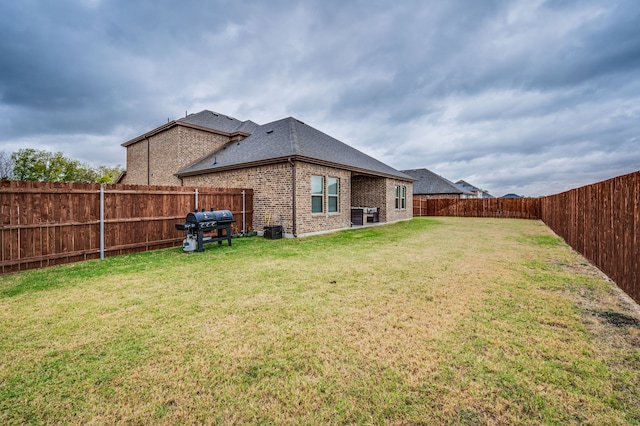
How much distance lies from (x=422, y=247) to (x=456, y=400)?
6.79 meters

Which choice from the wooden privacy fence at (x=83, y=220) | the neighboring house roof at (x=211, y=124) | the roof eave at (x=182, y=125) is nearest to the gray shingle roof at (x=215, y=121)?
the neighboring house roof at (x=211, y=124)

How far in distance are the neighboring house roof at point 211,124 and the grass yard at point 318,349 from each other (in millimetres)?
14300

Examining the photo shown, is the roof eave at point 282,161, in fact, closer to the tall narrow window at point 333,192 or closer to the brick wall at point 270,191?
the brick wall at point 270,191

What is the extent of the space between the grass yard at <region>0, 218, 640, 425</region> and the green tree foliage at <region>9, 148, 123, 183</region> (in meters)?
35.2

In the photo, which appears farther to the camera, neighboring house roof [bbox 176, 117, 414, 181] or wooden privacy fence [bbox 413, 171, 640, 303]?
neighboring house roof [bbox 176, 117, 414, 181]

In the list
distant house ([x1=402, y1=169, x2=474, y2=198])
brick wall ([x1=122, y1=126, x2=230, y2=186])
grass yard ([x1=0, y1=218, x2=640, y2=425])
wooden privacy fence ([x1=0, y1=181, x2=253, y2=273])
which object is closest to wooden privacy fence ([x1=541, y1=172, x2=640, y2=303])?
grass yard ([x1=0, y1=218, x2=640, y2=425])

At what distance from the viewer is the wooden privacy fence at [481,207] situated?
24391mm

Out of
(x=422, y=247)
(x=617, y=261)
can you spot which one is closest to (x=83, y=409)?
(x=617, y=261)

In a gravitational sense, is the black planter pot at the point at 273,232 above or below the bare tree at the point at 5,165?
below

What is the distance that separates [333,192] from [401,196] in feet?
28.6

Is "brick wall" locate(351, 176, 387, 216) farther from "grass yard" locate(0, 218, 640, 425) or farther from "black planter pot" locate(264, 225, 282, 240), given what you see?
"grass yard" locate(0, 218, 640, 425)

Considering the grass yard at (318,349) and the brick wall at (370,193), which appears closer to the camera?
the grass yard at (318,349)

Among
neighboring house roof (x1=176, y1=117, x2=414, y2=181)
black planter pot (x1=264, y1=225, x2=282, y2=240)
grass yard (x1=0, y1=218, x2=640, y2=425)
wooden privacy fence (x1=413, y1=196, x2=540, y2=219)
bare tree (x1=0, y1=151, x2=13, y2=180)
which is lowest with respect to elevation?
grass yard (x1=0, y1=218, x2=640, y2=425)

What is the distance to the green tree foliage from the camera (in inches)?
1115
